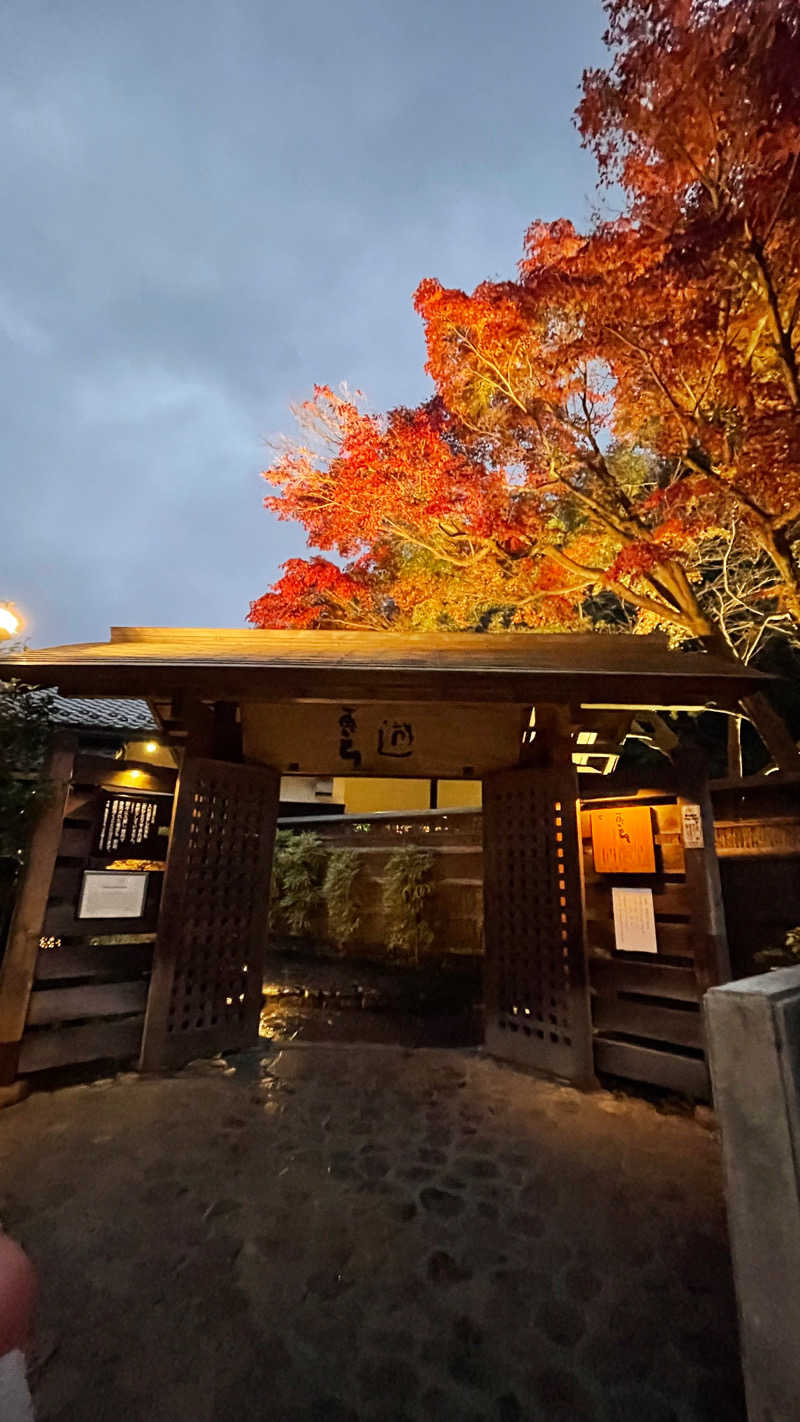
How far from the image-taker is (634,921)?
19.9 ft

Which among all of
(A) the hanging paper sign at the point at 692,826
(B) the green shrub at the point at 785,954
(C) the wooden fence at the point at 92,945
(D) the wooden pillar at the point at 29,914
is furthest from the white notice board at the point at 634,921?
(D) the wooden pillar at the point at 29,914

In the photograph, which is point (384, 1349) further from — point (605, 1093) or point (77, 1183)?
point (605, 1093)

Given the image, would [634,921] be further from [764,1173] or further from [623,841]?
[764,1173]

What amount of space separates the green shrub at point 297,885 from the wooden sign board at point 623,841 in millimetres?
8456

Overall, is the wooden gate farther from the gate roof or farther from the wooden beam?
the wooden beam

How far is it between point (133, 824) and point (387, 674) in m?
3.40

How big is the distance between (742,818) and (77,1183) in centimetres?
681

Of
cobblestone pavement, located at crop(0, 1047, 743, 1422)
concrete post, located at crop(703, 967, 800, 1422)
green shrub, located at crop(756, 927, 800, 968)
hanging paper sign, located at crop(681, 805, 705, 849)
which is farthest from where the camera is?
hanging paper sign, located at crop(681, 805, 705, 849)

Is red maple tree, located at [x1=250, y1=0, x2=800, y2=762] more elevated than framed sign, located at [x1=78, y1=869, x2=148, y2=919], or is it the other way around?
red maple tree, located at [x1=250, y1=0, x2=800, y2=762]

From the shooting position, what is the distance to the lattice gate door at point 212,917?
20.3ft

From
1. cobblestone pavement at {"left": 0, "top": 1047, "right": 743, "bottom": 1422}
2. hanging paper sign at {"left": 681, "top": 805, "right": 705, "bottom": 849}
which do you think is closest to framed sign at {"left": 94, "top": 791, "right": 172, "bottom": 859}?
cobblestone pavement at {"left": 0, "top": 1047, "right": 743, "bottom": 1422}

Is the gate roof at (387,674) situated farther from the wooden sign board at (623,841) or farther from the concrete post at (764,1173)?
the concrete post at (764,1173)

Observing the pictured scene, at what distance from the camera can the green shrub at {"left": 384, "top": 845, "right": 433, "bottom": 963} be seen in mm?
11750

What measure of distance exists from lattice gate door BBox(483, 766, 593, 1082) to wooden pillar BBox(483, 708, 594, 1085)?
1 centimetres
